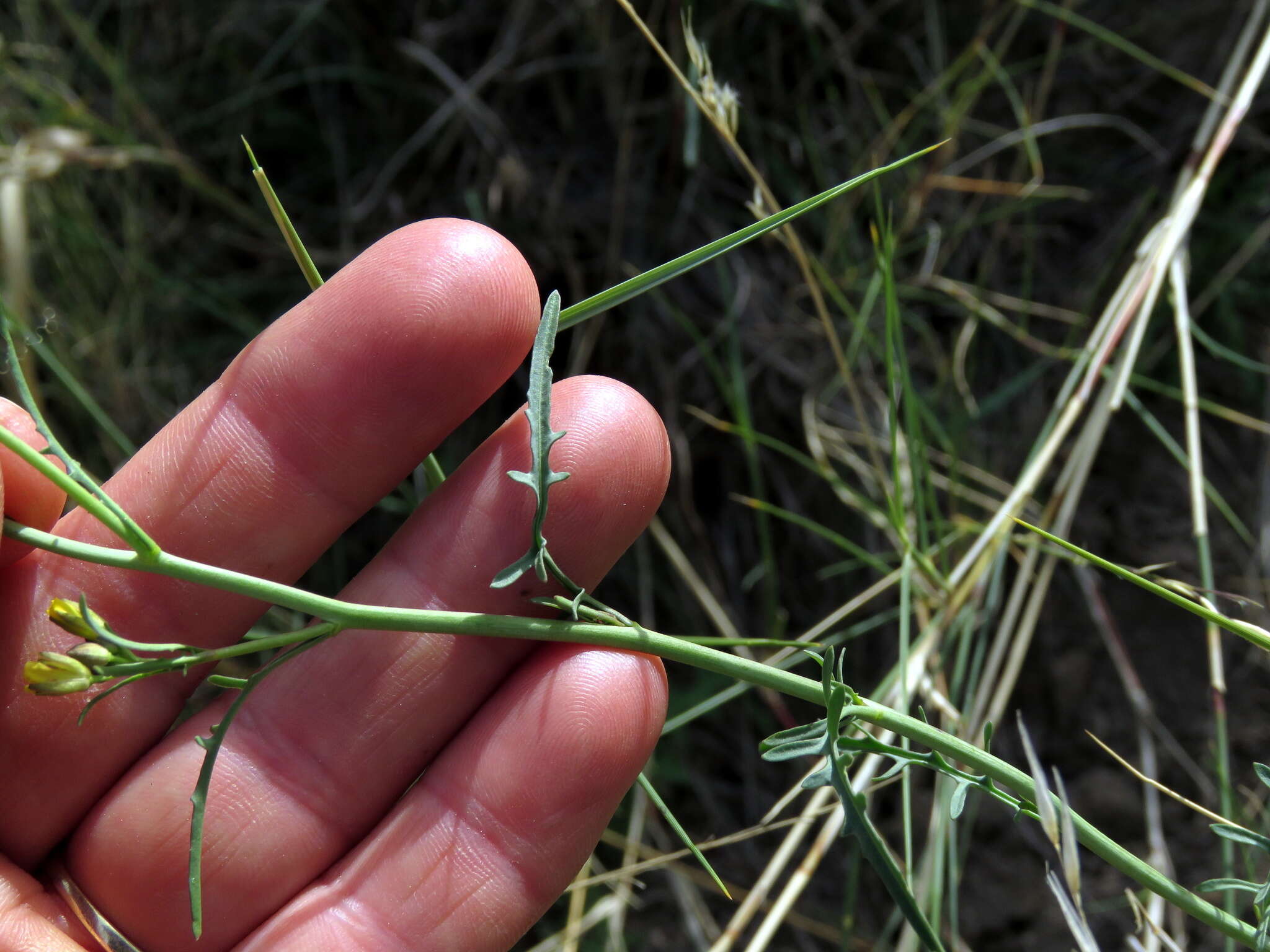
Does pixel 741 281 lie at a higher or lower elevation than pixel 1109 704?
higher

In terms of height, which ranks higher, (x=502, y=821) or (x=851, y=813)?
(x=851, y=813)

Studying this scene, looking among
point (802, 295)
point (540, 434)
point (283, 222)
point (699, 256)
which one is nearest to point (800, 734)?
point (540, 434)

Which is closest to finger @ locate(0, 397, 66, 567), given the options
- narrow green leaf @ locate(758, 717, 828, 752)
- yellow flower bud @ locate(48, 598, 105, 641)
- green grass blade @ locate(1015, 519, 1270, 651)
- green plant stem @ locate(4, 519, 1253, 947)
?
green plant stem @ locate(4, 519, 1253, 947)

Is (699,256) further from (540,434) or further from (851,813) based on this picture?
(851,813)

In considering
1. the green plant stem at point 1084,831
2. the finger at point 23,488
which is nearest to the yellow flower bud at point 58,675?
the finger at point 23,488

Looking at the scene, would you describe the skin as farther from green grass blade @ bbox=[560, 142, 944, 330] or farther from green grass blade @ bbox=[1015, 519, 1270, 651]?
green grass blade @ bbox=[1015, 519, 1270, 651]

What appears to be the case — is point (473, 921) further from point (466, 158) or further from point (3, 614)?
point (466, 158)

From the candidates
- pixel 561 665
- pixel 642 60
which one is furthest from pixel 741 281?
pixel 561 665
